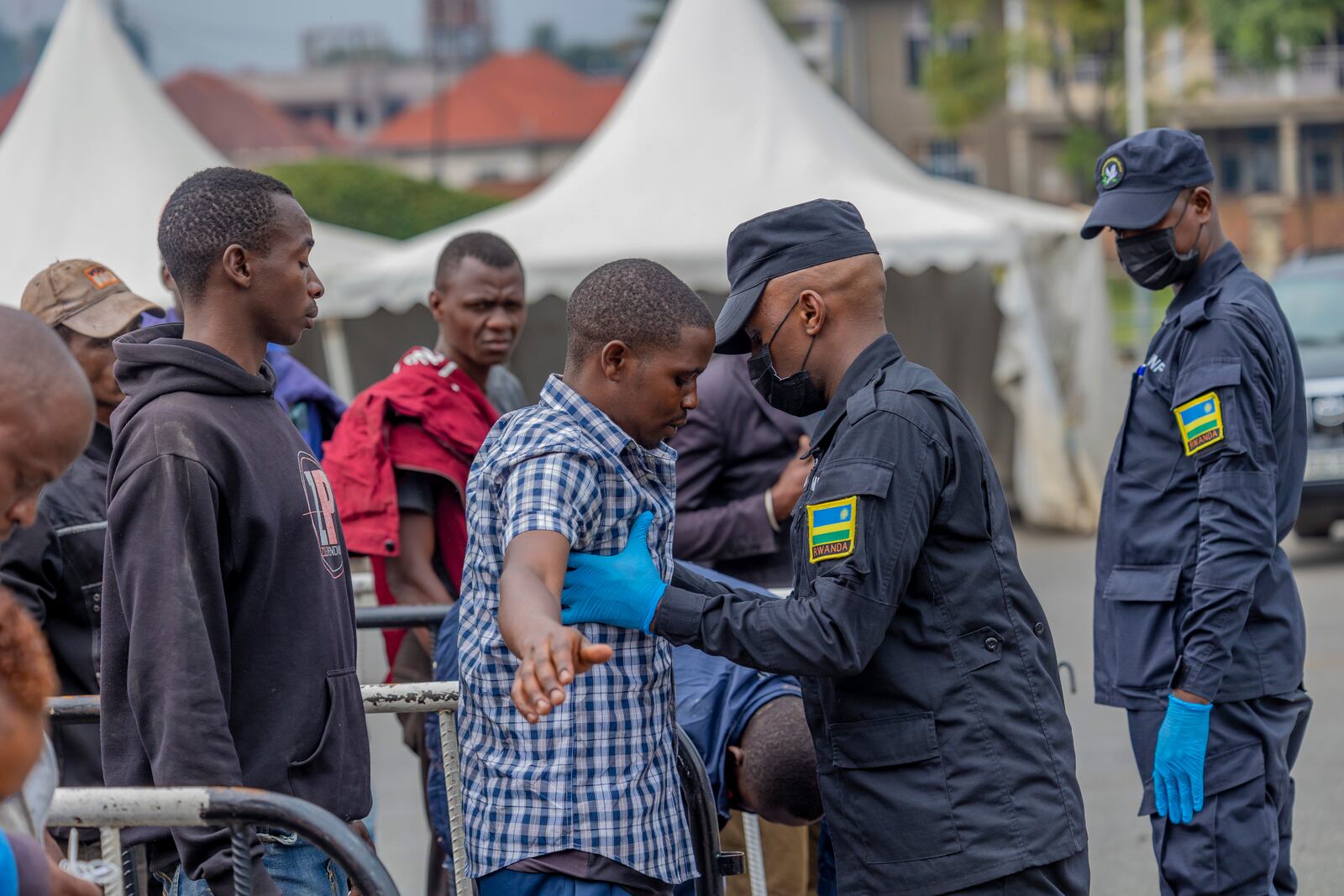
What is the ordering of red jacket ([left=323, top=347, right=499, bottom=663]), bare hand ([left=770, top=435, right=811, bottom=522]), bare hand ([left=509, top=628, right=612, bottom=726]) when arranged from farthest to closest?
bare hand ([left=770, top=435, right=811, bottom=522])
red jacket ([left=323, top=347, right=499, bottom=663])
bare hand ([left=509, top=628, right=612, bottom=726])

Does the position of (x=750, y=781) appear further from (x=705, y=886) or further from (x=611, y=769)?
(x=611, y=769)

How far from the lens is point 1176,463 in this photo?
11.3 ft

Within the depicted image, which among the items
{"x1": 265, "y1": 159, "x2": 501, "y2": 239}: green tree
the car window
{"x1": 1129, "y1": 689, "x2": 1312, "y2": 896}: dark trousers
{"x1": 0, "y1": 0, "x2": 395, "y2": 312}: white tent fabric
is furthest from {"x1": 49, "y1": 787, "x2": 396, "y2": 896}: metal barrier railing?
{"x1": 265, "y1": 159, "x2": 501, "y2": 239}: green tree

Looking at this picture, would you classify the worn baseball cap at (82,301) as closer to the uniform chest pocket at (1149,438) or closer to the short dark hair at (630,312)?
the short dark hair at (630,312)

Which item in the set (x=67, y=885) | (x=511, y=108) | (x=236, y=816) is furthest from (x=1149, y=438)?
(x=511, y=108)

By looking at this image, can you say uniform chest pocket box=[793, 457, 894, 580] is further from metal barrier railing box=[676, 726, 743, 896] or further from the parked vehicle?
the parked vehicle

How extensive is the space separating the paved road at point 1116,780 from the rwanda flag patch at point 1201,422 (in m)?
1.99

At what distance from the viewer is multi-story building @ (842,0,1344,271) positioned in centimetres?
4519

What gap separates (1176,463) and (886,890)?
1.44 meters

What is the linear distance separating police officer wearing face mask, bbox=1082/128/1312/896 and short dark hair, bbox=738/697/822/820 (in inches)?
34.5

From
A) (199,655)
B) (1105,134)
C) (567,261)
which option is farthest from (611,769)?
(1105,134)

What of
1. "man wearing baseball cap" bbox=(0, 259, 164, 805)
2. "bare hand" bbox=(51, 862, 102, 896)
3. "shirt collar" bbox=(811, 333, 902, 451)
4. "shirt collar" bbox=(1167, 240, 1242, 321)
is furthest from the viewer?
"shirt collar" bbox=(1167, 240, 1242, 321)

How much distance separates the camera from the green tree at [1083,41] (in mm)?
27344

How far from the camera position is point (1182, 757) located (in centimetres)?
330
